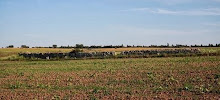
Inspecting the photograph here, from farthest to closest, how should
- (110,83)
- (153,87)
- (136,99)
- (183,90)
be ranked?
1. (110,83)
2. (153,87)
3. (183,90)
4. (136,99)

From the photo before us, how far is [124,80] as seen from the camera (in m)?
26.8

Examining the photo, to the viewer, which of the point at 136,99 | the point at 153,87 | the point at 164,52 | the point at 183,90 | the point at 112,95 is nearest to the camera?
the point at 136,99

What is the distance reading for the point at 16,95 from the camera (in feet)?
69.5

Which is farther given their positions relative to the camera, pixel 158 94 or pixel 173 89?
pixel 173 89

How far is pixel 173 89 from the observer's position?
21875 mm

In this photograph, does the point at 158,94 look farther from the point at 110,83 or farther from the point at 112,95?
the point at 110,83

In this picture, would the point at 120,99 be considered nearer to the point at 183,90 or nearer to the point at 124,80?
the point at 183,90

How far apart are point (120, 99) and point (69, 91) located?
4347mm

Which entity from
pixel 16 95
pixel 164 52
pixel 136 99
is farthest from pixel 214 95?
pixel 164 52

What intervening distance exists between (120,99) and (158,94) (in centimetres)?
238

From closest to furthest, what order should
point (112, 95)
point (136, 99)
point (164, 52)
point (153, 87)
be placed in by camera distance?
point (136, 99)
point (112, 95)
point (153, 87)
point (164, 52)

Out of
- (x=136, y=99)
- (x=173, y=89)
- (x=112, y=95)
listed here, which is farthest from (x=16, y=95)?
(x=173, y=89)

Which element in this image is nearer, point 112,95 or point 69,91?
point 112,95

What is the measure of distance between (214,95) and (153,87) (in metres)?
4.40
